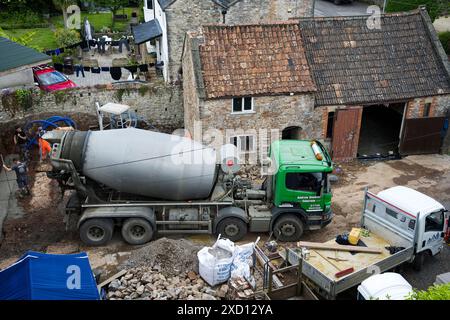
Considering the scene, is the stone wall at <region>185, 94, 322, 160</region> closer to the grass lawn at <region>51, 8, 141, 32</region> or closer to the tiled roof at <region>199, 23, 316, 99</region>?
the tiled roof at <region>199, 23, 316, 99</region>

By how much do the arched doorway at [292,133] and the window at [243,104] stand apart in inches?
83.5

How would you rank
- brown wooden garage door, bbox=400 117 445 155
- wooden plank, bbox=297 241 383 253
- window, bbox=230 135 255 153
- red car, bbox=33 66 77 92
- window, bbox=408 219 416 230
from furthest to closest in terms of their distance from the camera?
red car, bbox=33 66 77 92 < brown wooden garage door, bbox=400 117 445 155 < window, bbox=230 135 255 153 < window, bbox=408 219 416 230 < wooden plank, bbox=297 241 383 253

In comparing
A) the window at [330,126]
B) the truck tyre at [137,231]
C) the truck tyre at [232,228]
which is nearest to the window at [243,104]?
the window at [330,126]

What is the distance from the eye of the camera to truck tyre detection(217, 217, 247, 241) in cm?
1533

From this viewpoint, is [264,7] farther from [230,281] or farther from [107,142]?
[230,281]

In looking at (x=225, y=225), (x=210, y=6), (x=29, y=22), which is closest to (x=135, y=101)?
(x=210, y=6)

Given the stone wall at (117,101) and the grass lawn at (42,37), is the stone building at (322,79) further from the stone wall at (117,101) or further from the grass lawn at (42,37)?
the grass lawn at (42,37)

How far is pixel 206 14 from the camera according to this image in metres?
25.2

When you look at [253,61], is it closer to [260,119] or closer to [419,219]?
[260,119]

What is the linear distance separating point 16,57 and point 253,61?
459 inches

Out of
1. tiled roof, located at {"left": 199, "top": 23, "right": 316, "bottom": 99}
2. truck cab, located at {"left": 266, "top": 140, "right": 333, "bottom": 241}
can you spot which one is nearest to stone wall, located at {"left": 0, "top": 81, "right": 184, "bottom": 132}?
tiled roof, located at {"left": 199, "top": 23, "right": 316, "bottom": 99}

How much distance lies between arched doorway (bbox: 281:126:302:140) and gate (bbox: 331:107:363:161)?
62.4 inches

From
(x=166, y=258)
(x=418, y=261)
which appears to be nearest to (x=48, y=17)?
(x=166, y=258)

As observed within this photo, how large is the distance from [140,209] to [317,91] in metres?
9.66
